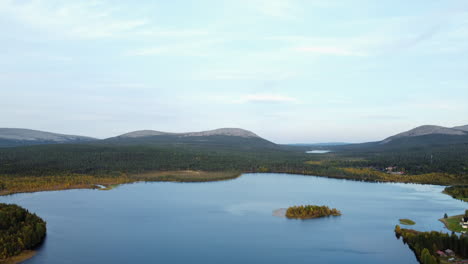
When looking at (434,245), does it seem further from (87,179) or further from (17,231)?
(87,179)

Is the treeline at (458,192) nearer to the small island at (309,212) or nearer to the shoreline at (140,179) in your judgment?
the shoreline at (140,179)

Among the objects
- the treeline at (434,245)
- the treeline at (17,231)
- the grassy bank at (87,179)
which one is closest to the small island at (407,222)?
the treeline at (434,245)

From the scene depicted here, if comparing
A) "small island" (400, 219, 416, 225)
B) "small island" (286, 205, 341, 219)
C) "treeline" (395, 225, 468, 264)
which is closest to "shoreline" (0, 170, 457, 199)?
"small island" (400, 219, 416, 225)

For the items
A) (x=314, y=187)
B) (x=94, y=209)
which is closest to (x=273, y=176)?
(x=314, y=187)

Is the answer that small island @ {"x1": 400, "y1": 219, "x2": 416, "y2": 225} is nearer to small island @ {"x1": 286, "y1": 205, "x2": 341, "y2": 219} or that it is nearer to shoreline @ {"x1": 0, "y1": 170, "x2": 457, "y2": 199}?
small island @ {"x1": 286, "y1": 205, "x2": 341, "y2": 219}

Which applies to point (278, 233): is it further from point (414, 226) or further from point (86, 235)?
point (86, 235)
